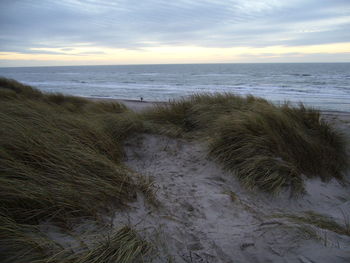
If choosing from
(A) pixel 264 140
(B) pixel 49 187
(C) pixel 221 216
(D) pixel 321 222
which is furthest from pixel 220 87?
(B) pixel 49 187

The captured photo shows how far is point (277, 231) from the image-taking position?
7.32 ft

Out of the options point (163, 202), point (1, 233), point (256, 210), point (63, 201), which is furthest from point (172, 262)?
point (256, 210)

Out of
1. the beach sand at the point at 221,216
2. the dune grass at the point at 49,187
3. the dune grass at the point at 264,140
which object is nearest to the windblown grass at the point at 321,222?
the beach sand at the point at 221,216

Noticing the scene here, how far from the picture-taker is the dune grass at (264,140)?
3434 millimetres

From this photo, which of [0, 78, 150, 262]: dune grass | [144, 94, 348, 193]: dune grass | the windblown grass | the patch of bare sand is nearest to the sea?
[144, 94, 348, 193]: dune grass

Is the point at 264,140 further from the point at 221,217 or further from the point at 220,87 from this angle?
the point at 220,87

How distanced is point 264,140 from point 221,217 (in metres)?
1.70

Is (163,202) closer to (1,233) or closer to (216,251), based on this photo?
(216,251)

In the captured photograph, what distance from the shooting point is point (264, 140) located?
3768mm

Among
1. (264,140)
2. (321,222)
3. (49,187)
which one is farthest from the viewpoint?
(264,140)

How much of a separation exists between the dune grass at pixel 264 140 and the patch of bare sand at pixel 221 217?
0.68 ft

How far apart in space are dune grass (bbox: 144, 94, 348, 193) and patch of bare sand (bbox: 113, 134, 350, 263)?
8.2 inches

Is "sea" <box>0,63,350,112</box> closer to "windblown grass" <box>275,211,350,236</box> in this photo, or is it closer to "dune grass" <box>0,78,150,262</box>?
"windblown grass" <box>275,211,350,236</box>

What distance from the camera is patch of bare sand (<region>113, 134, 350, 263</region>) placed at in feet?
6.54
